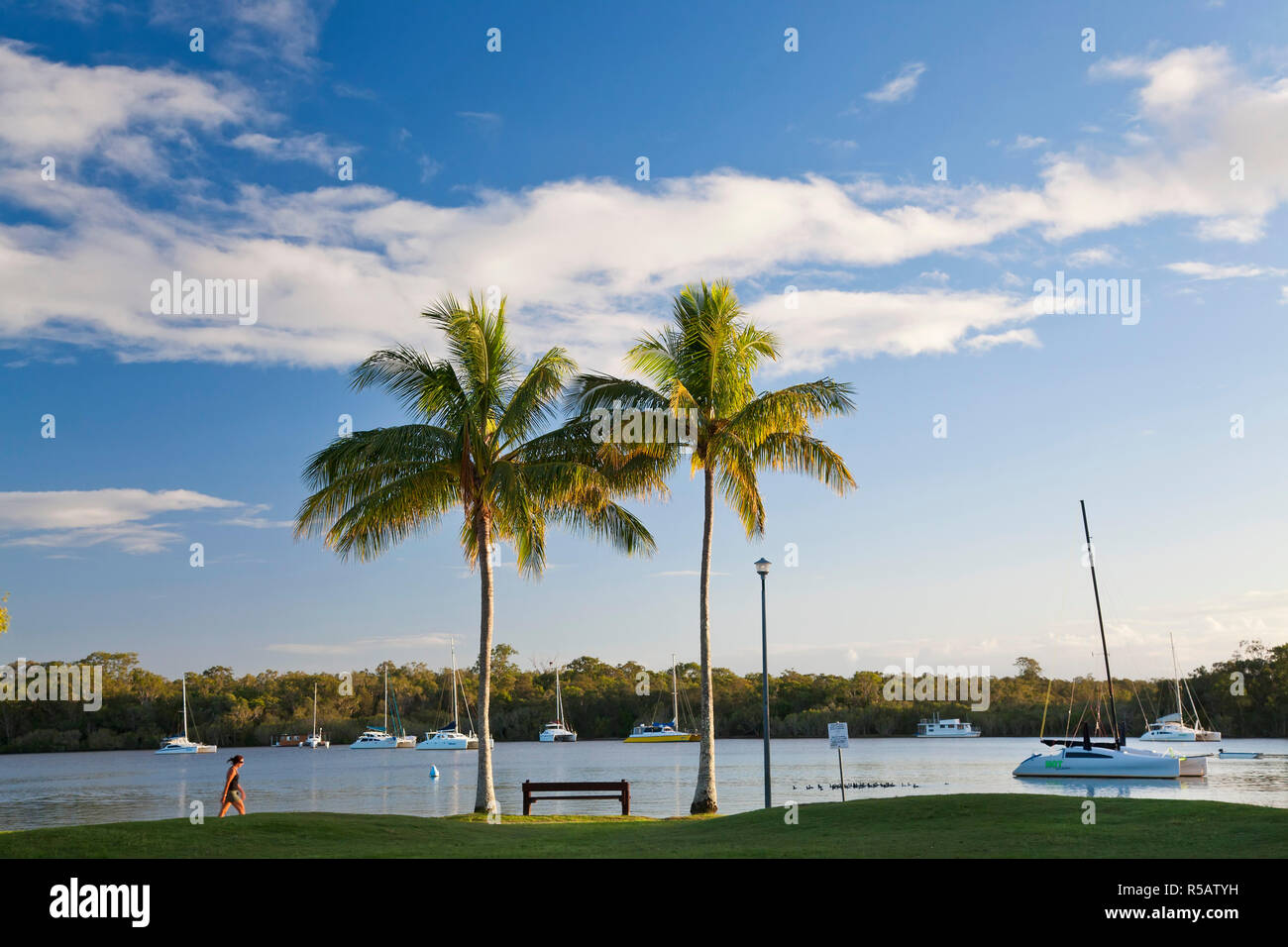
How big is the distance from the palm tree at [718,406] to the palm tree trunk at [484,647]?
13.9 feet

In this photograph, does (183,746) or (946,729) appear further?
(946,729)

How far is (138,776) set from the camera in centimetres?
8275

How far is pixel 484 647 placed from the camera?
1087 inches

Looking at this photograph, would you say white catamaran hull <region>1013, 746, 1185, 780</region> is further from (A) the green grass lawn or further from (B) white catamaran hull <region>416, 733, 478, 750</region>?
(B) white catamaran hull <region>416, 733, 478, 750</region>

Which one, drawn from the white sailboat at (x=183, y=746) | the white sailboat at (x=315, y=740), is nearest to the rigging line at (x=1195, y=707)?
the white sailboat at (x=315, y=740)

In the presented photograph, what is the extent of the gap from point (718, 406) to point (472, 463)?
6738 millimetres

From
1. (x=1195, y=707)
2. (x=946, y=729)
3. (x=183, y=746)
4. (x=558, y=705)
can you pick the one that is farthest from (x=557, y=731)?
(x=1195, y=707)

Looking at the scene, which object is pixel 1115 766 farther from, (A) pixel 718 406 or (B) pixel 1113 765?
(A) pixel 718 406

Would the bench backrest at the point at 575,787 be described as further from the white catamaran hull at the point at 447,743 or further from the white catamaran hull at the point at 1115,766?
the white catamaran hull at the point at 447,743

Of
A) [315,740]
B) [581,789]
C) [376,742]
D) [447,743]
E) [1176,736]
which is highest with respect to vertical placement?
[581,789]

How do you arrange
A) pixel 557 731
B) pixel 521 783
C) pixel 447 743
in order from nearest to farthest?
1. pixel 521 783
2. pixel 447 743
3. pixel 557 731

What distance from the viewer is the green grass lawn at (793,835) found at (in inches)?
555
